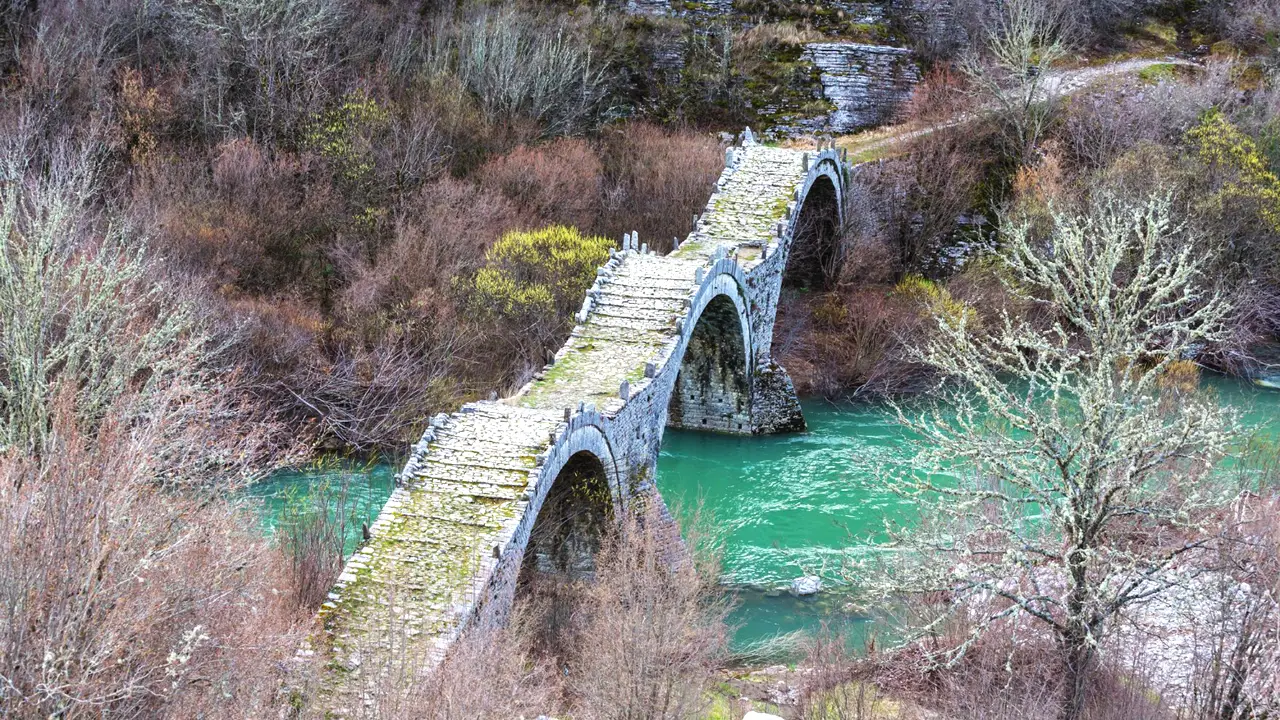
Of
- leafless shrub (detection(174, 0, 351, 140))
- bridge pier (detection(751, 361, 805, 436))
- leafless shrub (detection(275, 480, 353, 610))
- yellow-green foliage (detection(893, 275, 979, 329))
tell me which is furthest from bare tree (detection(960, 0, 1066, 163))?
leafless shrub (detection(275, 480, 353, 610))

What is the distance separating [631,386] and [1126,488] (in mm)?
11037

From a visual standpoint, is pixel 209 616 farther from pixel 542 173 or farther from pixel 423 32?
pixel 423 32

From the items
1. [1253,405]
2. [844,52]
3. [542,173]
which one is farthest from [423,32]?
[1253,405]

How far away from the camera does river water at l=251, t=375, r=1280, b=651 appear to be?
26.1 meters

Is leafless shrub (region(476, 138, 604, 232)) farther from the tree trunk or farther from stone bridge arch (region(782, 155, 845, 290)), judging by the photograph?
the tree trunk

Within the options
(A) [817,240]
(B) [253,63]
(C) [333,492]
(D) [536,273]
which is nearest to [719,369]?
(D) [536,273]

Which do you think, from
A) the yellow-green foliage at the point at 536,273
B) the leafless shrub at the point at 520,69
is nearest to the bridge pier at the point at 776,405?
the yellow-green foliage at the point at 536,273

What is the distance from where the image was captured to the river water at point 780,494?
26.1m

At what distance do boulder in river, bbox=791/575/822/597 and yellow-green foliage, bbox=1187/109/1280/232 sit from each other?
19163 mm

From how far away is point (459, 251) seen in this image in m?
37.3

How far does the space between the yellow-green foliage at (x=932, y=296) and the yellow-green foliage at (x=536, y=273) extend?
10159 mm

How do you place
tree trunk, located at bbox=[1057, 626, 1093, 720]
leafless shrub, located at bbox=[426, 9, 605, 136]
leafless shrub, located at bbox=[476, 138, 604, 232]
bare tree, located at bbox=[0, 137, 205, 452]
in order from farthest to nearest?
leafless shrub, located at bbox=[426, 9, 605, 136], leafless shrub, located at bbox=[476, 138, 604, 232], bare tree, located at bbox=[0, 137, 205, 452], tree trunk, located at bbox=[1057, 626, 1093, 720]

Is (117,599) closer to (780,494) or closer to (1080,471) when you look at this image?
(1080,471)

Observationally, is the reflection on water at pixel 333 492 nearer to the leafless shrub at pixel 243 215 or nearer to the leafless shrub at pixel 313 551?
the leafless shrub at pixel 313 551
